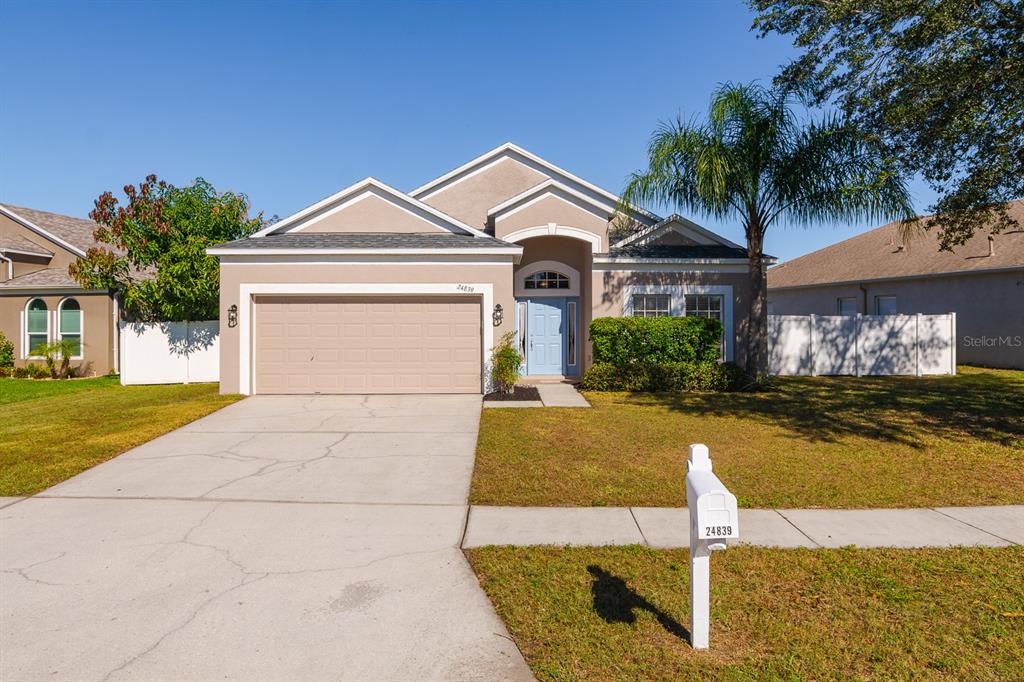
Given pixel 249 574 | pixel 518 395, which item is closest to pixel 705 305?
pixel 518 395

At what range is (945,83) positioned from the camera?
10.9m

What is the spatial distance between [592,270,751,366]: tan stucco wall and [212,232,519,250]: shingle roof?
324cm

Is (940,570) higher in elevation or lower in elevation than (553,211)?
lower

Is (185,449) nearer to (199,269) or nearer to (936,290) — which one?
(199,269)

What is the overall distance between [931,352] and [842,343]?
9.40 ft

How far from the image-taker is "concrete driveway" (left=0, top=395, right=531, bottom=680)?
3.35m

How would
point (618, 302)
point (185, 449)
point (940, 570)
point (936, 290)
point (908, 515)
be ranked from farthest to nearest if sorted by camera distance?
point (936, 290) → point (618, 302) → point (185, 449) → point (908, 515) → point (940, 570)

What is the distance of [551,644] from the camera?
11.3 ft

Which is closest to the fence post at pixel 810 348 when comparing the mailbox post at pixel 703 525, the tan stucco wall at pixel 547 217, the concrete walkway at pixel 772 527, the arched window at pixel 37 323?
the tan stucco wall at pixel 547 217

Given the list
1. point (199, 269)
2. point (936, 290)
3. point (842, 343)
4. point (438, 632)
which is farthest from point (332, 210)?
point (936, 290)

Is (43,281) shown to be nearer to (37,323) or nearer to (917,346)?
(37,323)

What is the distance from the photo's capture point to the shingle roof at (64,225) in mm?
22469

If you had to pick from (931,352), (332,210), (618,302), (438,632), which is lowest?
(438,632)

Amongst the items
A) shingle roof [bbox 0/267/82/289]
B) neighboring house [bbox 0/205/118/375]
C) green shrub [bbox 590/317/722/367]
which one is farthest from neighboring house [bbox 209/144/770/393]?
shingle roof [bbox 0/267/82/289]
